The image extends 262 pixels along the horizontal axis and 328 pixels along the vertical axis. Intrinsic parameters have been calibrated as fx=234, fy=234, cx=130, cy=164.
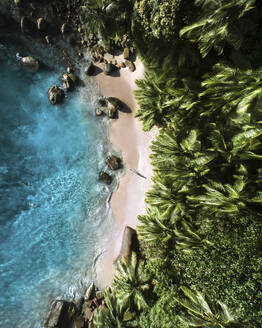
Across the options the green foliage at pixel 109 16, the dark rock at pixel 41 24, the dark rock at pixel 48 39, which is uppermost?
the dark rock at pixel 41 24

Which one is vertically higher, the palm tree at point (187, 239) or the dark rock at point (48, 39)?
the dark rock at point (48, 39)

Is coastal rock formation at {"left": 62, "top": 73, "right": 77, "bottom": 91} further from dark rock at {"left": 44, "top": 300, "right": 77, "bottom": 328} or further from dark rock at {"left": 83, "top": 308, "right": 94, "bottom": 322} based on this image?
A: dark rock at {"left": 83, "top": 308, "right": 94, "bottom": 322}

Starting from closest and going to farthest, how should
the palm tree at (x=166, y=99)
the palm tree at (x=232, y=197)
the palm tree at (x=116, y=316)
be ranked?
the palm tree at (x=232, y=197) → the palm tree at (x=166, y=99) → the palm tree at (x=116, y=316)

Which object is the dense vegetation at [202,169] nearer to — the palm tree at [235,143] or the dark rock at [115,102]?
the palm tree at [235,143]

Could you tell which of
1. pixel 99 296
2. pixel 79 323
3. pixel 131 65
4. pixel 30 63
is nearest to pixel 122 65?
pixel 131 65

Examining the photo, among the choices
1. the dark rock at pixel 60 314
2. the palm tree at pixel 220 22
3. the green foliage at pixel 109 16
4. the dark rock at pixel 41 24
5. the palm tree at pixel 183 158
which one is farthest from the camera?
the dark rock at pixel 41 24

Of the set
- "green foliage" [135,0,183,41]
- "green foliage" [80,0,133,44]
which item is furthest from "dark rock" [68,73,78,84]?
"green foliage" [135,0,183,41]

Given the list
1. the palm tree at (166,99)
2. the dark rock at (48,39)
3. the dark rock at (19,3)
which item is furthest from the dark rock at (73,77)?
the dark rock at (19,3)

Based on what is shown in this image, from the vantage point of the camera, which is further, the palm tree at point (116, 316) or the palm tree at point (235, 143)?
the palm tree at point (116, 316)
